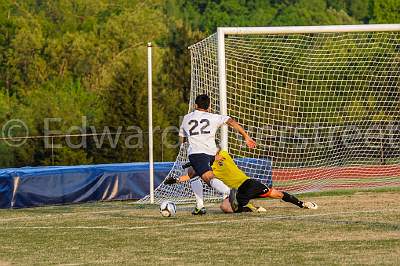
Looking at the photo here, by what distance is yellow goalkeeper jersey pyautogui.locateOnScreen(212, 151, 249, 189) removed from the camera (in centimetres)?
1540

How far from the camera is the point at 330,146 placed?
21078 mm

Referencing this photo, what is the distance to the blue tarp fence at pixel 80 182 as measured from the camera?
19.6 metres

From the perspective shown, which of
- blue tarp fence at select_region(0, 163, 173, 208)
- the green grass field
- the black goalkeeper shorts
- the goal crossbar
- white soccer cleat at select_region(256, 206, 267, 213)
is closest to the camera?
the green grass field

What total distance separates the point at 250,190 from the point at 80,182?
6094 millimetres

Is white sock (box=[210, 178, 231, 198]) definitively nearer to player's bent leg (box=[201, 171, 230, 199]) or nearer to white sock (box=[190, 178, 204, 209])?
player's bent leg (box=[201, 171, 230, 199])

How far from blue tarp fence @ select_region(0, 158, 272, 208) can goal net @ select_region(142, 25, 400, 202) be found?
838 millimetres

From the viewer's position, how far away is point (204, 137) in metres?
15.5

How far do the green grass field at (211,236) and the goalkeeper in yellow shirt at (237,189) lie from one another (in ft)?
0.68

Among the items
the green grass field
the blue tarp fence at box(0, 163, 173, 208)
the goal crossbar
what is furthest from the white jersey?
the blue tarp fence at box(0, 163, 173, 208)

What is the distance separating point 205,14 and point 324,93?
86.9 metres

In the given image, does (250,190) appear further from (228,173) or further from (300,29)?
(300,29)

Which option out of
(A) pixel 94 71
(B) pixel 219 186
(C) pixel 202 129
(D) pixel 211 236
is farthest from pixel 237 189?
(A) pixel 94 71

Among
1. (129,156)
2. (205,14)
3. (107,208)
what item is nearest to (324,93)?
(107,208)

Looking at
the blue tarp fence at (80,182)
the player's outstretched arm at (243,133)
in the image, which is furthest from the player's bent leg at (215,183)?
the blue tarp fence at (80,182)
